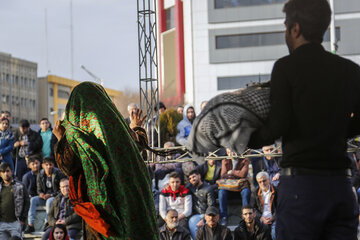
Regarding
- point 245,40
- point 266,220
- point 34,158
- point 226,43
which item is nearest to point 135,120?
point 266,220

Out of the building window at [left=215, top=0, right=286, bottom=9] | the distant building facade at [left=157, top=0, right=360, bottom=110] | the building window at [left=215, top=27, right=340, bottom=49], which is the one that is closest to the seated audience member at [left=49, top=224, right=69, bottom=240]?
the distant building facade at [left=157, top=0, right=360, bottom=110]

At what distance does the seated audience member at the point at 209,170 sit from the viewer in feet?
39.9

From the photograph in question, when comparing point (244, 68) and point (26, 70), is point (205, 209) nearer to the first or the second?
point (244, 68)

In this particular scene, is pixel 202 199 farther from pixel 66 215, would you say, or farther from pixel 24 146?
pixel 24 146

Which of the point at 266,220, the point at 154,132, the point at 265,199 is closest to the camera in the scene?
the point at 266,220

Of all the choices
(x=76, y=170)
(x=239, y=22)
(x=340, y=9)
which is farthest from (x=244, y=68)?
(x=76, y=170)

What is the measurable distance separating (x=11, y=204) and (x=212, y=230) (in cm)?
380

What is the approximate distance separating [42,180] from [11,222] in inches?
41.6

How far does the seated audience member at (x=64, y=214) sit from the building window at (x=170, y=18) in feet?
122

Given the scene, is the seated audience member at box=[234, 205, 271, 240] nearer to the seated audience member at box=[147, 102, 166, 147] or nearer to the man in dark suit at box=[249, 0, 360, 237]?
the seated audience member at box=[147, 102, 166, 147]

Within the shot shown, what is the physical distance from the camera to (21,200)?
1176cm

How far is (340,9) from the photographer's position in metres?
40.7

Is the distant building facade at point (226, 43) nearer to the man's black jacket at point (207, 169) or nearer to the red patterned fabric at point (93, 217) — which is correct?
the man's black jacket at point (207, 169)

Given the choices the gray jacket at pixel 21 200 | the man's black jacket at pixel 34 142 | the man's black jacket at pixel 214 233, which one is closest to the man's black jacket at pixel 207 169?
the man's black jacket at pixel 214 233
